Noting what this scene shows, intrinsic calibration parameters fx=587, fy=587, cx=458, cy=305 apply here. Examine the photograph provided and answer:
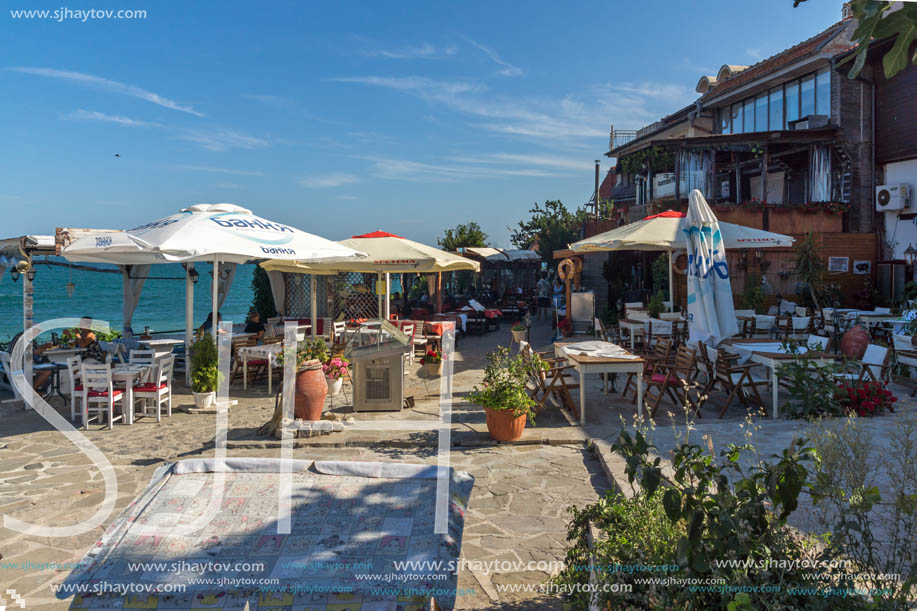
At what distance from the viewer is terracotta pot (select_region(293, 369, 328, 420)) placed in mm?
7176

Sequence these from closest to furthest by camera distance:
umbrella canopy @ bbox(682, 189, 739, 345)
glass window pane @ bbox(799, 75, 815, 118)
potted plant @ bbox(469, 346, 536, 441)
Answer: potted plant @ bbox(469, 346, 536, 441) < umbrella canopy @ bbox(682, 189, 739, 345) < glass window pane @ bbox(799, 75, 815, 118)

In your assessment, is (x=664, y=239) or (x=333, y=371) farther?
(x=664, y=239)

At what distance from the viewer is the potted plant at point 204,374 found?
28.3ft

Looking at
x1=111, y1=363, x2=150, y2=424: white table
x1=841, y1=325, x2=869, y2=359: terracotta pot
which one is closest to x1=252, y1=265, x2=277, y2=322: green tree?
x1=111, y1=363, x2=150, y2=424: white table

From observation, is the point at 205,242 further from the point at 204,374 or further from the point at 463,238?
the point at 463,238

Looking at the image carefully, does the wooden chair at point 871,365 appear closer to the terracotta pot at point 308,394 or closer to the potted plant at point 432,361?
the potted plant at point 432,361

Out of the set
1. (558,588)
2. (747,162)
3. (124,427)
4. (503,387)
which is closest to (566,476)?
(503,387)

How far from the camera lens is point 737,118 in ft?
75.7

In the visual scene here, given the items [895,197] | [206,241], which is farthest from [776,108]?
[206,241]

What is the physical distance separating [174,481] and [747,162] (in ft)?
70.1

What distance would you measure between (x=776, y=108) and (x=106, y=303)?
6090cm

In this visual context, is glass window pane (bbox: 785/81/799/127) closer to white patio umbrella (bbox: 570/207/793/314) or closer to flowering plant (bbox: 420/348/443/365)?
white patio umbrella (bbox: 570/207/793/314)

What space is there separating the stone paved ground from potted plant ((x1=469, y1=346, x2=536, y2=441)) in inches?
7.3

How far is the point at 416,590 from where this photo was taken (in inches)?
93.0
